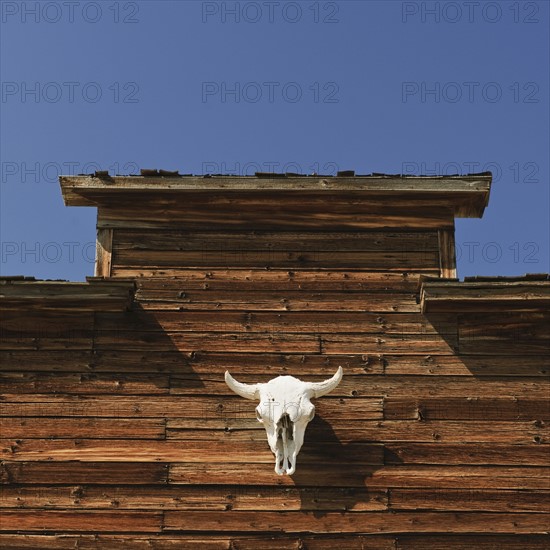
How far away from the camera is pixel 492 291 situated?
1024 cm

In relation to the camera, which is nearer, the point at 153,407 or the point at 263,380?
the point at 153,407

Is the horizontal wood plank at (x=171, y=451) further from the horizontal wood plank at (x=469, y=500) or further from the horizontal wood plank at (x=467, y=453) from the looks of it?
the horizontal wood plank at (x=469, y=500)

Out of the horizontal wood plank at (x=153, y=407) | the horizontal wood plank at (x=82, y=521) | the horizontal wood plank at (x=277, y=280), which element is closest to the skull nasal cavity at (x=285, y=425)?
the horizontal wood plank at (x=153, y=407)

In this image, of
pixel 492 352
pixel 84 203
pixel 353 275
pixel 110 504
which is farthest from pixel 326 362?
pixel 84 203

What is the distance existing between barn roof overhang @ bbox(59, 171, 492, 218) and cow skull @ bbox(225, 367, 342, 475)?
262 cm

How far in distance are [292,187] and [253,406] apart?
2.87 metres

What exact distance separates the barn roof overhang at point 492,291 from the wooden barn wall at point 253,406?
0.30 metres

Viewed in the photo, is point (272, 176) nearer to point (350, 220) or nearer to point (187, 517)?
point (350, 220)

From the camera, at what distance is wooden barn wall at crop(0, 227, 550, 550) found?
372 inches

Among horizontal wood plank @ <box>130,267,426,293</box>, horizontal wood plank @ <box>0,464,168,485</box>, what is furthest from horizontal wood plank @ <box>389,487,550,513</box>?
horizontal wood plank @ <box>0,464,168,485</box>

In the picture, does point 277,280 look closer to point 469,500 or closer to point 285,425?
point 285,425

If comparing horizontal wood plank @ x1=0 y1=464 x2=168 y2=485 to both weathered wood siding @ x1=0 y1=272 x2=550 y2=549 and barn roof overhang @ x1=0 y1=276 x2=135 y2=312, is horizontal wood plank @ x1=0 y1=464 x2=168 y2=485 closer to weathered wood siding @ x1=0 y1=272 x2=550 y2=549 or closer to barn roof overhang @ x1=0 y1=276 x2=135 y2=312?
weathered wood siding @ x1=0 y1=272 x2=550 y2=549

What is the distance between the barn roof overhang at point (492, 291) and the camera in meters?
10.2

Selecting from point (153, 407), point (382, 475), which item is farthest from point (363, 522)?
point (153, 407)
